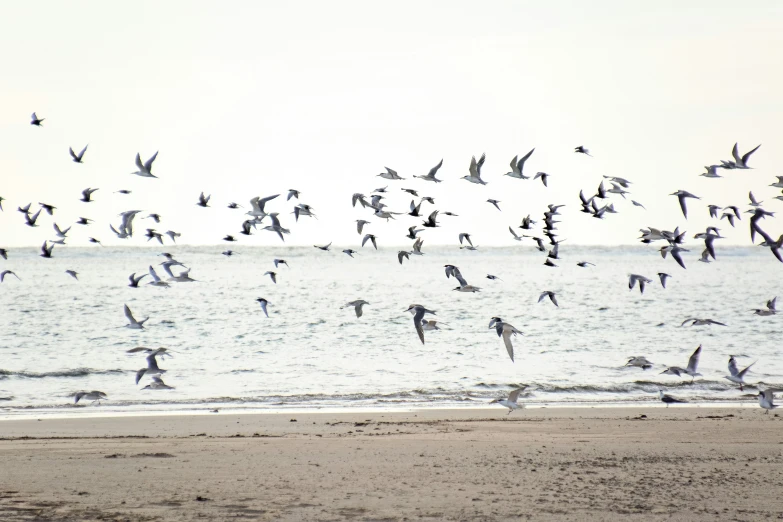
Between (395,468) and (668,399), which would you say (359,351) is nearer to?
Result: (668,399)

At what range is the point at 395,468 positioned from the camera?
11805 mm

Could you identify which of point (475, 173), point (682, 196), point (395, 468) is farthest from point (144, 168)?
point (682, 196)

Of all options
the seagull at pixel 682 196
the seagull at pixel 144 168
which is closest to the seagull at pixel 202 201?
the seagull at pixel 144 168

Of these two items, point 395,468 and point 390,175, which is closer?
point 395,468

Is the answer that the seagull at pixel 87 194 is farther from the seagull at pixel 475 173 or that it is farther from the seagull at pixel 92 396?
the seagull at pixel 475 173

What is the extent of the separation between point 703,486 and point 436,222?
32.6 ft

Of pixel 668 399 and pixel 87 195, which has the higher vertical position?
pixel 87 195

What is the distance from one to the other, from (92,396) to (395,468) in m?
9.39

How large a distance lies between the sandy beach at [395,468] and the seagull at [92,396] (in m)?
1.71

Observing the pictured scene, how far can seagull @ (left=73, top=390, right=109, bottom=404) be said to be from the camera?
18.1 m

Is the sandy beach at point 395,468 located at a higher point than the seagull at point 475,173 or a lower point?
lower

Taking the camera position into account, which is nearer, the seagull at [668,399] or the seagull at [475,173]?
the seagull at [668,399]

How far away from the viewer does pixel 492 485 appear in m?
10.9

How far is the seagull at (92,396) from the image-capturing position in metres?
18.1
